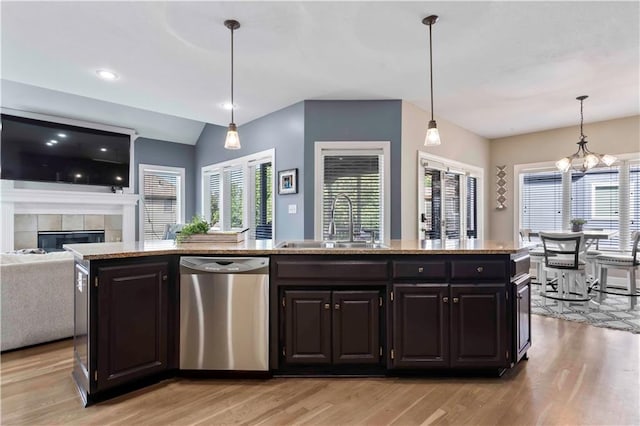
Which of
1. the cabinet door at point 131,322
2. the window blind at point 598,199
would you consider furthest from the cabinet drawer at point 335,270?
the window blind at point 598,199

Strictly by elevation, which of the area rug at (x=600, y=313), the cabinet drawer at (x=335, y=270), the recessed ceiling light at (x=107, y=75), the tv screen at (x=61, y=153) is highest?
the recessed ceiling light at (x=107, y=75)

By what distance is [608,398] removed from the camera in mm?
2174

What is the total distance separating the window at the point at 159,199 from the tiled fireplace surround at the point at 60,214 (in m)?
0.35

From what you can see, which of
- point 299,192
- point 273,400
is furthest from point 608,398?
point 299,192

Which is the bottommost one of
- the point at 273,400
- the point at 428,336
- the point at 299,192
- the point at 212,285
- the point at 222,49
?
the point at 273,400

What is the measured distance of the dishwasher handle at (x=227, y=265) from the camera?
238cm

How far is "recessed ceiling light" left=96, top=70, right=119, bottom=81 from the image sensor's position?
3.53 m

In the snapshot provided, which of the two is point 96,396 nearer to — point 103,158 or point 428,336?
point 428,336

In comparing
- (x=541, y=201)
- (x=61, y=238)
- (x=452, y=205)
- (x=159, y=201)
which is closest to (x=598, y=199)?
(x=541, y=201)

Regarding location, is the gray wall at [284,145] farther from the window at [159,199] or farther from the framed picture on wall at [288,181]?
the window at [159,199]

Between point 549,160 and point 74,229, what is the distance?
8.20 metres

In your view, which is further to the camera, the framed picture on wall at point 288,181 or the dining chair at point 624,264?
the framed picture on wall at point 288,181

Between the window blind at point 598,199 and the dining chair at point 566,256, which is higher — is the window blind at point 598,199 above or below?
above

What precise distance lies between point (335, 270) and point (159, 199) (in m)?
5.52
